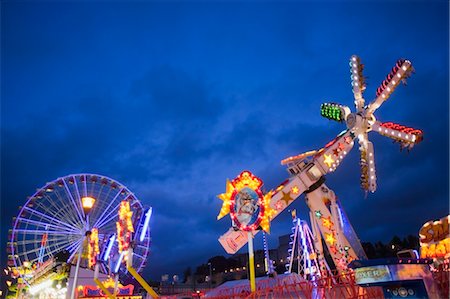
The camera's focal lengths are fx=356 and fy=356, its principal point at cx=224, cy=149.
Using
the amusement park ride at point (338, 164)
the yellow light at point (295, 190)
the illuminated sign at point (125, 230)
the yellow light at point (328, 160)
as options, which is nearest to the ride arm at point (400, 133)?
the amusement park ride at point (338, 164)

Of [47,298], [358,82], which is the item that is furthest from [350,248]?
[47,298]

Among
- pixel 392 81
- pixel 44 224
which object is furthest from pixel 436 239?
pixel 44 224

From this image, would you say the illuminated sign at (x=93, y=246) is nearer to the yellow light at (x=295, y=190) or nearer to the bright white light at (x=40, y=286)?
the yellow light at (x=295, y=190)

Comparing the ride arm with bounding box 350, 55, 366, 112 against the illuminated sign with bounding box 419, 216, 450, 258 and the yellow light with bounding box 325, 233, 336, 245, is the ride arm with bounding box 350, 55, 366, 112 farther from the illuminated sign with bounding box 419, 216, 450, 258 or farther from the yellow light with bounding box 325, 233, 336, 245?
the illuminated sign with bounding box 419, 216, 450, 258

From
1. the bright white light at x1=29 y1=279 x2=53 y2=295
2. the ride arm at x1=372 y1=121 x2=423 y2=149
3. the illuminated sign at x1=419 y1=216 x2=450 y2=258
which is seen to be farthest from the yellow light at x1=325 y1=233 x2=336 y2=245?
the bright white light at x1=29 y1=279 x2=53 y2=295

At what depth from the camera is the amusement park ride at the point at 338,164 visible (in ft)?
74.5

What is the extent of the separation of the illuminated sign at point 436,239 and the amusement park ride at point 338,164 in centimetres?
723

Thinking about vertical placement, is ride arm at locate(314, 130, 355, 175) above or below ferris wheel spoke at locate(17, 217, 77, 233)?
above

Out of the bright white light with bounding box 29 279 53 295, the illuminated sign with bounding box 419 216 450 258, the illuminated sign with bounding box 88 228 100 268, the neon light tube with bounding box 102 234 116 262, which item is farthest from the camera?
the bright white light with bounding box 29 279 53 295

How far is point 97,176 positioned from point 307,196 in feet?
72.8

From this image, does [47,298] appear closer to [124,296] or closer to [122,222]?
[124,296]

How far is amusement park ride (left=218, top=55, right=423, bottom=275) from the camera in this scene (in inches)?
894

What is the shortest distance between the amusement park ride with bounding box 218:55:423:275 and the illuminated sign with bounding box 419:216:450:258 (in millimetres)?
7233

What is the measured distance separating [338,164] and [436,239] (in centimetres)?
923
